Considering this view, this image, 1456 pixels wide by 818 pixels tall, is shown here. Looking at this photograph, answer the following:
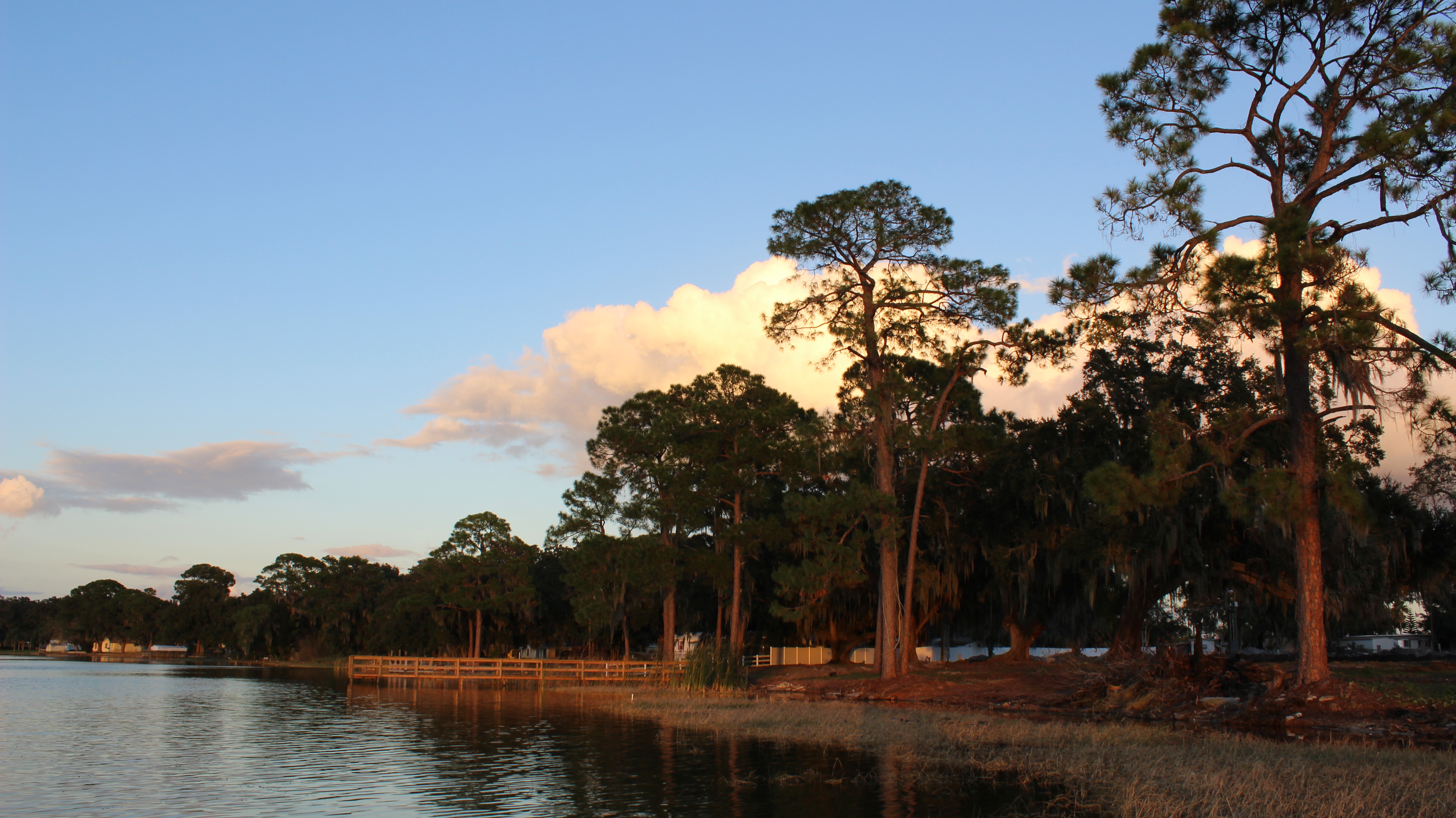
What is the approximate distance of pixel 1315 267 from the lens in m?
18.2

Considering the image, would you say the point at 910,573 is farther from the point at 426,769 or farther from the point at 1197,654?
the point at 426,769

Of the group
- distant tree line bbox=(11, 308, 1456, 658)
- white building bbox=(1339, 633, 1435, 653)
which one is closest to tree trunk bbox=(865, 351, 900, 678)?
distant tree line bbox=(11, 308, 1456, 658)

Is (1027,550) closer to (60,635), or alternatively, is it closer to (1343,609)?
(1343,609)

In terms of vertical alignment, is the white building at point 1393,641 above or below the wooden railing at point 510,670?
below

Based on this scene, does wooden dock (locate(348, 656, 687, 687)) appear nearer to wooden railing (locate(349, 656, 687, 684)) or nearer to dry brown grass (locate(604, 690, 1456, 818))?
wooden railing (locate(349, 656, 687, 684))

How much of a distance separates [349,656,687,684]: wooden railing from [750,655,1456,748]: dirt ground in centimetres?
1140

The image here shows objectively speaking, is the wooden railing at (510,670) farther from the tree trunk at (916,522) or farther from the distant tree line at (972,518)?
the tree trunk at (916,522)

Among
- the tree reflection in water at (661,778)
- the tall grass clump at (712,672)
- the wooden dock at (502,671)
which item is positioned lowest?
A: the wooden dock at (502,671)

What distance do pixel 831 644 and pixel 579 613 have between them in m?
15.0

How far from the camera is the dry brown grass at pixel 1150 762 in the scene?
10.8 metres

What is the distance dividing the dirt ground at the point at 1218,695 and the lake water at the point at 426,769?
7.40 meters

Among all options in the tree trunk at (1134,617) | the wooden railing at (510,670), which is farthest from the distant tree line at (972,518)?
the wooden railing at (510,670)

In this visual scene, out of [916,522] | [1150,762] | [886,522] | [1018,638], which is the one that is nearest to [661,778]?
[1150,762]

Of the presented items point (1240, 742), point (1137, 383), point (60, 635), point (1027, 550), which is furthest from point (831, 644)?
point (60, 635)
